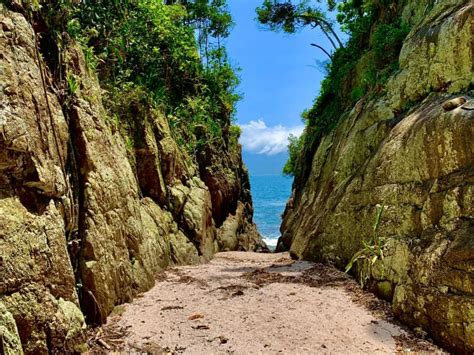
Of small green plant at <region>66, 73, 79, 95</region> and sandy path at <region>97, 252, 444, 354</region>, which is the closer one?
sandy path at <region>97, 252, 444, 354</region>

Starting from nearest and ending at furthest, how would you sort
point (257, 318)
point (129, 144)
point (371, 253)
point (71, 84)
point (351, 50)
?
point (257, 318)
point (71, 84)
point (371, 253)
point (129, 144)
point (351, 50)

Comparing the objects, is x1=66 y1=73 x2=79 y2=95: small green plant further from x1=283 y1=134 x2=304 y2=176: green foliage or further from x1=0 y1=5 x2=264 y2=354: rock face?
x1=283 y1=134 x2=304 y2=176: green foliage

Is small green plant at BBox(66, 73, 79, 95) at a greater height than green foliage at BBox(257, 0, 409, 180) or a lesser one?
lesser

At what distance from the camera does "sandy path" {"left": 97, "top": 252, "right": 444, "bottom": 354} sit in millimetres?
5059

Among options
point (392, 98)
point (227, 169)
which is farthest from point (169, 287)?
point (227, 169)

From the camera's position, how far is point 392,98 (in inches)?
374

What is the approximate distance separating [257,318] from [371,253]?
2.77 metres

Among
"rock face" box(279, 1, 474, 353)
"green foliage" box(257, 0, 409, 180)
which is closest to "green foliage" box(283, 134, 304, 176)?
"green foliage" box(257, 0, 409, 180)

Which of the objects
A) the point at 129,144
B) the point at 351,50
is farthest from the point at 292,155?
the point at 129,144

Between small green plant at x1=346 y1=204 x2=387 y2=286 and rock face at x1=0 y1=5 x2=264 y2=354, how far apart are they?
4.38m

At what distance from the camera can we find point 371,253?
23.9ft

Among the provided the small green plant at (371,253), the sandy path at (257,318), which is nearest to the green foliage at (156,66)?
the sandy path at (257,318)

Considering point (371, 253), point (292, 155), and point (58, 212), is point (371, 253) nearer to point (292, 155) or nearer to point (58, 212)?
point (58, 212)

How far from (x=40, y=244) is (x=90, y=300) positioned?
1545 mm
